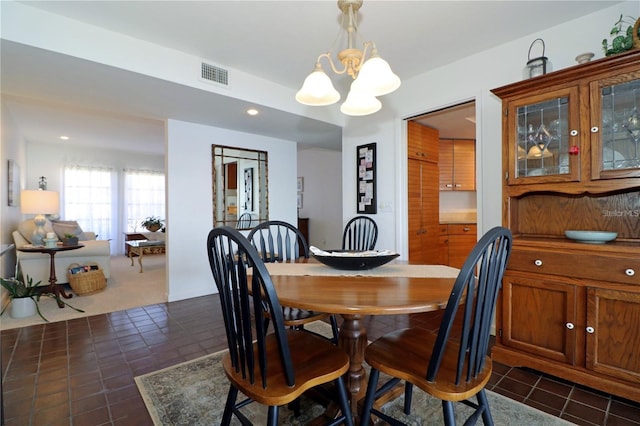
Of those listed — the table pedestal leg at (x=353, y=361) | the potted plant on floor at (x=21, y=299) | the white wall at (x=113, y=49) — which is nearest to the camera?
the table pedestal leg at (x=353, y=361)

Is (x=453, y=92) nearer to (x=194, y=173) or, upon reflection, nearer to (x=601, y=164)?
(x=601, y=164)

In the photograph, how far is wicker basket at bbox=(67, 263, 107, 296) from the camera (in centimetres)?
382

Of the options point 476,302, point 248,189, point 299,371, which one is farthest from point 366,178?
point 299,371

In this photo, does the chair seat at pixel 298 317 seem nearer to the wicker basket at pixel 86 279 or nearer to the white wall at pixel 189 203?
the white wall at pixel 189 203

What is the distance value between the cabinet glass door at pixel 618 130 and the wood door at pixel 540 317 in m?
0.75

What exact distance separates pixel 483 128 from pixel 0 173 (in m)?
5.23

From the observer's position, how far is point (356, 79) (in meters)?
1.66

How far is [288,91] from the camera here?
344 centimetres

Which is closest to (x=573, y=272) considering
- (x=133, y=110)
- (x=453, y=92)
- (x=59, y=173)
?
(x=453, y=92)

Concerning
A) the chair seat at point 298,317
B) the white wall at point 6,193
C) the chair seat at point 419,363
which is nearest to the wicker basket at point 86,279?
the white wall at point 6,193

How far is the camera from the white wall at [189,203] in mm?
3668

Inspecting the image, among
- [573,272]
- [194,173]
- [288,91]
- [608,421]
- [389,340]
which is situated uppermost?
[288,91]

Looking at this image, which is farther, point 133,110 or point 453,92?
point 133,110

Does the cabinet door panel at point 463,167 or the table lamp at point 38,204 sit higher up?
→ the cabinet door panel at point 463,167
